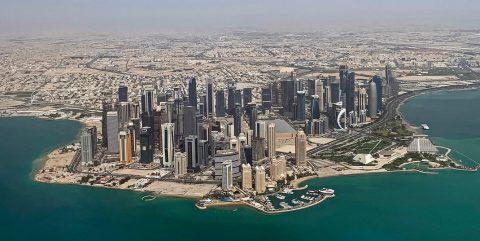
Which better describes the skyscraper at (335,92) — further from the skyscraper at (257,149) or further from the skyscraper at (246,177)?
the skyscraper at (246,177)

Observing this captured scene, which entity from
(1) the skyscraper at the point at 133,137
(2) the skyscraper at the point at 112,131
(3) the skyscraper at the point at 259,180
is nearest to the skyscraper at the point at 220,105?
(1) the skyscraper at the point at 133,137

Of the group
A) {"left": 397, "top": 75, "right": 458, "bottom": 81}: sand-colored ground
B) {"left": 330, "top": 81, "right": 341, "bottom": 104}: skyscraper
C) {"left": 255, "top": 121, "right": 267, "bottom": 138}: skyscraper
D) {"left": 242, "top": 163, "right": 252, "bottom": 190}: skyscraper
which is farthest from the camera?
{"left": 397, "top": 75, "right": 458, "bottom": 81}: sand-colored ground

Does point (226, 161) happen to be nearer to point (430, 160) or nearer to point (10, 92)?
point (430, 160)

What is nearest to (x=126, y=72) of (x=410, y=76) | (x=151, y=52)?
(x=151, y=52)

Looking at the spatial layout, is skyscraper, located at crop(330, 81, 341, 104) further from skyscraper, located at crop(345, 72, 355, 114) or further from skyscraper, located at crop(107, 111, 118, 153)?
skyscraper, located at crop(107, 111, 118, 153)

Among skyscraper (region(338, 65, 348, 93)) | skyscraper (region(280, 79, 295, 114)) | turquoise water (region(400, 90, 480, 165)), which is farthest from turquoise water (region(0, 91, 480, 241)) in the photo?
skyscraper (region(338, 65, 348, 93))

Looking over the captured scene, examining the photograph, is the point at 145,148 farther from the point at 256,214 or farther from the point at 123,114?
the point at 256,214
